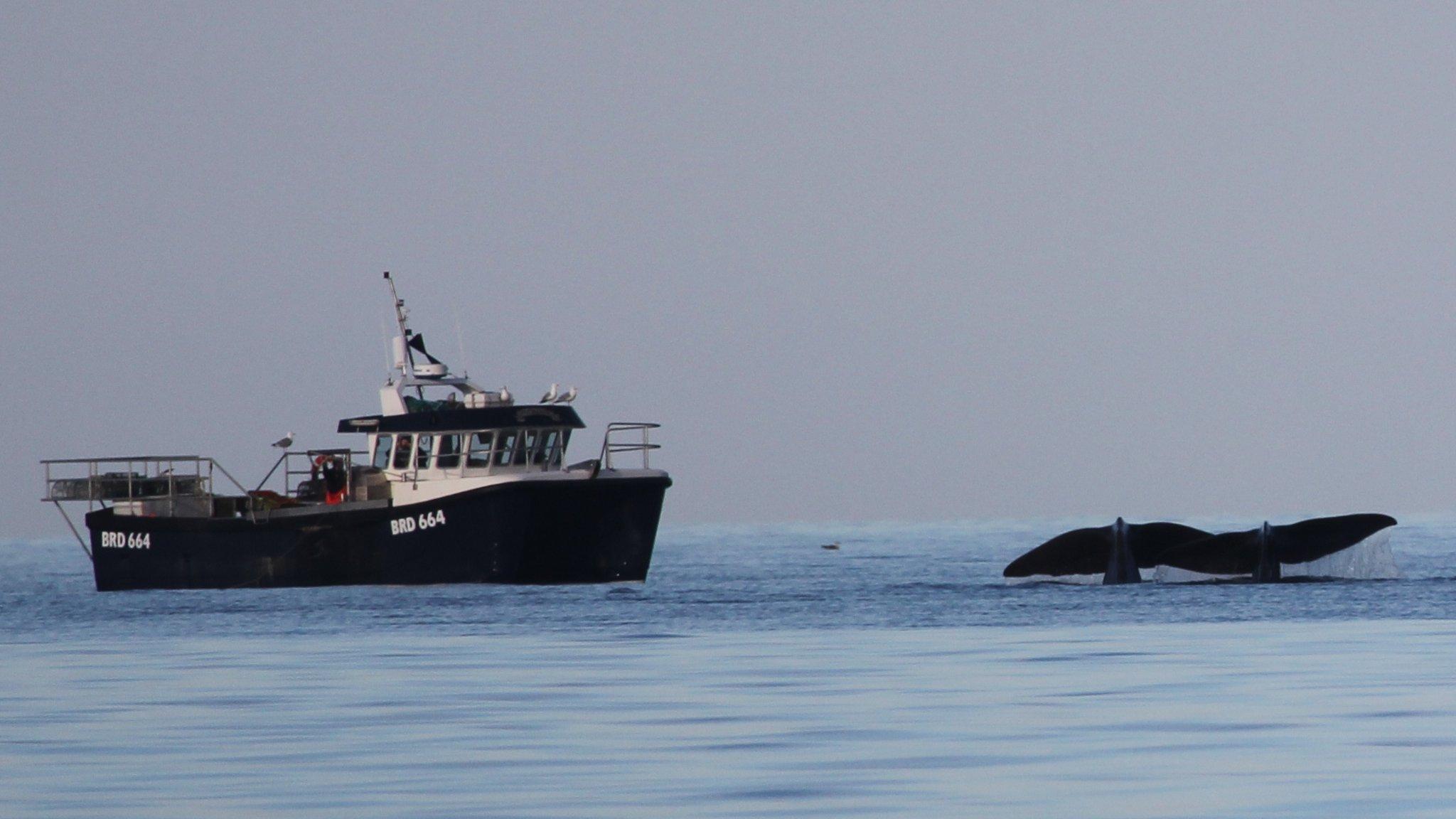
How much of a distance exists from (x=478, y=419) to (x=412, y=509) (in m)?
3.13

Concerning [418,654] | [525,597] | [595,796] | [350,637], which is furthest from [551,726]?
[525,597]

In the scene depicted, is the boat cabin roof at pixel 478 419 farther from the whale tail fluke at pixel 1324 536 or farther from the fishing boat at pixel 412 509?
the whale tail fluke at pixel 1324 536

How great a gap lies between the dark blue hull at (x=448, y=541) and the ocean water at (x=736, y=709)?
11.6ft

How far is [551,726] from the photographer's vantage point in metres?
24.3

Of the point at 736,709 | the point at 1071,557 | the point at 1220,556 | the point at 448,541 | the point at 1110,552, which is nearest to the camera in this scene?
the point at 736,709

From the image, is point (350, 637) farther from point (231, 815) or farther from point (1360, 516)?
point (1360, 516)

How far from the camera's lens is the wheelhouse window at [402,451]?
190 feet

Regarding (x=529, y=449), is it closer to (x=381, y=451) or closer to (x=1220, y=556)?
(x=381, y=451)

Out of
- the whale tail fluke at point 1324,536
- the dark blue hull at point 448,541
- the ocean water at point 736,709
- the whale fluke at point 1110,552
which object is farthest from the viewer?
the whale fluke at point 1110,552

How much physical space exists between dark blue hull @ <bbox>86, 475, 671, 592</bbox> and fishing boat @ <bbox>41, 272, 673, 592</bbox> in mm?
36

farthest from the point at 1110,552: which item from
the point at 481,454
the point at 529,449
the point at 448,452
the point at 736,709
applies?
the point at 736,709

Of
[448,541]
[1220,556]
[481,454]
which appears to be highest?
[481,454]

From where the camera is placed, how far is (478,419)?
57031 mm

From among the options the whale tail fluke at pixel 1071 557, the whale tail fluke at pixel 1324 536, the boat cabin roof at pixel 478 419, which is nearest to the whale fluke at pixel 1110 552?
the whale tail fluke at pixel 1071 557
